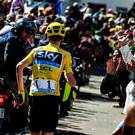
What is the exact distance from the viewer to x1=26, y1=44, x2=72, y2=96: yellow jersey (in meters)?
9.04

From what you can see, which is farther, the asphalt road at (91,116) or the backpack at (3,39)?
the asphalt road at (91,116)

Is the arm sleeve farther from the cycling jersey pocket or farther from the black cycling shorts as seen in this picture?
the black cycling shorts

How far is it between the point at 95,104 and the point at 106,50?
30.9 ft

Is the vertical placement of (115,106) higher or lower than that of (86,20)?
lower

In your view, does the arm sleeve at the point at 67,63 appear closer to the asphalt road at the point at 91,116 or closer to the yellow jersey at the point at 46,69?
the yellow jersey at the point at 46,69

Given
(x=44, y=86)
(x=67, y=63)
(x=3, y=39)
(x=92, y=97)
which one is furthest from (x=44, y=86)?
(x=92, y=97)

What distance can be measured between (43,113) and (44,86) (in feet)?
1.13

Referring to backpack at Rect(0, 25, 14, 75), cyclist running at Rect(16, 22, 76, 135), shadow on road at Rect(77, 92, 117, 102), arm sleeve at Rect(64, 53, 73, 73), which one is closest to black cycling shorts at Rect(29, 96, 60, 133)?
cyclist running at Rect(16, 22, 76, 135)

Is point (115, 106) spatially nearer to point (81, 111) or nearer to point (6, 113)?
point (81, 111)

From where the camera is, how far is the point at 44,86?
902 cm

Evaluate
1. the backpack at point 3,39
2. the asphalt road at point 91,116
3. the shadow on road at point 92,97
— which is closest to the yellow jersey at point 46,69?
the backpack at point 3,39

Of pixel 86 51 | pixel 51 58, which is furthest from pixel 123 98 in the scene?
pixel 51 58

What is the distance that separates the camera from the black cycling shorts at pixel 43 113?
9039mm

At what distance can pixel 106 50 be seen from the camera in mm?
25859
